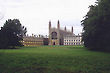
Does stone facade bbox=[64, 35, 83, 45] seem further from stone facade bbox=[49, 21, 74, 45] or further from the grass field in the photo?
the grass field

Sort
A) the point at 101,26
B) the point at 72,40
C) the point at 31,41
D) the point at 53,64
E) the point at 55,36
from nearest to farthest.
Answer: the point at 53,64 → the point at 101,26 → the point at 31,41 → the point at 55,36 → the point at 72,40

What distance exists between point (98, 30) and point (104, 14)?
5689 millimetres

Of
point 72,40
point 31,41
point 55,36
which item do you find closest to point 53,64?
point 31,41

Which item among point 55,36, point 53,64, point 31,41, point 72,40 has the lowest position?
point 53,64

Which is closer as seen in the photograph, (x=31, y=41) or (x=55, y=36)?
(x=31, y=41)

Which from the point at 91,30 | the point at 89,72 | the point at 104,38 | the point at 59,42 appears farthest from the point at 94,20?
the point at 59,42

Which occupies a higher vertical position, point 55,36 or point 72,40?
point 55,36

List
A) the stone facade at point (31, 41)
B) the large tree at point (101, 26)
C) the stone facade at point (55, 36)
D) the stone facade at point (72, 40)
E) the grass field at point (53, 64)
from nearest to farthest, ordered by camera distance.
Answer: the grass field at point (53, 64) → the large tree at point (101, 26) → the stone facade at point (31, 41) → the stone facade at point (55, 36) → the stone facade at point (72, 40)

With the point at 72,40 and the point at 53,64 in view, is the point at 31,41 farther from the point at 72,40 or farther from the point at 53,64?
the point at 53,64

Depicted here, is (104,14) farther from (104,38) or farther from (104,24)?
(104,38)

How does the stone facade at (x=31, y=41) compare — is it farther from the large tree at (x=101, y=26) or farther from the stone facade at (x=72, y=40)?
the large tree at (x=101, y=26)

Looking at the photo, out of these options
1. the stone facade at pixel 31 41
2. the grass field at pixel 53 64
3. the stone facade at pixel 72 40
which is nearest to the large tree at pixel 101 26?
the grass field at pixel 53 64

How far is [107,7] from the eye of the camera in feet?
99.9

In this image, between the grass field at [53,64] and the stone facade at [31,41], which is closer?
the grass field at [53,64]
